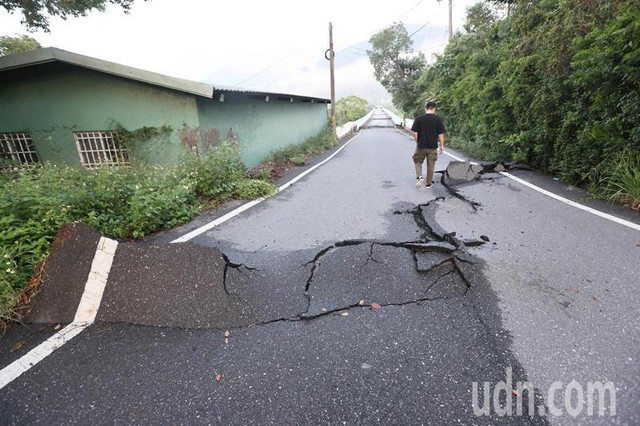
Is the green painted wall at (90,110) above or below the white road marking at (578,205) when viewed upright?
above

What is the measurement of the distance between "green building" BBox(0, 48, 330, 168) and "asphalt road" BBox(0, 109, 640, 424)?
535cm

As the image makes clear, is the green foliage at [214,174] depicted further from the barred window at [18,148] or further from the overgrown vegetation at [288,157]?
the barred window at [18,148]

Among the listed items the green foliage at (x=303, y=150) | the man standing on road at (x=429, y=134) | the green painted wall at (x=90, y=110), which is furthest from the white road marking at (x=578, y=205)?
the green painted wall at (x=90, y=110)

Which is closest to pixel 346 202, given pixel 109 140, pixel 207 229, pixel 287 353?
pixel 207 229

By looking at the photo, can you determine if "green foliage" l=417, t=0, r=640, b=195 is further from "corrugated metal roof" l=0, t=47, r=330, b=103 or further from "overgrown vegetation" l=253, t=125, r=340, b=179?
"corrugated metal roof" l=0, t=47, r=330, b=103

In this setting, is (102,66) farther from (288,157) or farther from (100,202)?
(288,157)

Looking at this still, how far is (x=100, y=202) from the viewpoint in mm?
4340

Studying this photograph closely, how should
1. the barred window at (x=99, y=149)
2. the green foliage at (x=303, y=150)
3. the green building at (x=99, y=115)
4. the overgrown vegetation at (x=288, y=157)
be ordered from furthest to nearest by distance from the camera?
the green foliage at (x=303, y=150) < the overgrown vegetation at (x=288, y=157) < the barred window at (x=99, y=149) < the green building at (x=99, y=115)

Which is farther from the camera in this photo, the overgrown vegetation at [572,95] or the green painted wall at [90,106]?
the green painted wall at [90,106]

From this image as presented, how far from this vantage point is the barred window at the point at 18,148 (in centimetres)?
842

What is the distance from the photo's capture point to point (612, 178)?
4820 millimetres

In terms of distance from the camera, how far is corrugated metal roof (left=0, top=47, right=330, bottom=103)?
7.23m

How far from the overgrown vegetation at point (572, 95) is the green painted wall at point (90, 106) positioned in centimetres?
837

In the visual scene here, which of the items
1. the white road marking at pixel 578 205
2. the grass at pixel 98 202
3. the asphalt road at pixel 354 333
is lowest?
the asphalt road at pixel 354 333
